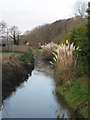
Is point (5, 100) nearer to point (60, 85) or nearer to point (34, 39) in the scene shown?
point (60, 85)

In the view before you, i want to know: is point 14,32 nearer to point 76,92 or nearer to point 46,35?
point 46,35

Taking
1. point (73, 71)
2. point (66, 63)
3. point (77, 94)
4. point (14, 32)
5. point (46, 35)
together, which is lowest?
point (77, 94)

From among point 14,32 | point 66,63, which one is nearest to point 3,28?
point 14,32

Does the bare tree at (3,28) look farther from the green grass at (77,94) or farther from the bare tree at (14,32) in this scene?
the green grass at (77,94)

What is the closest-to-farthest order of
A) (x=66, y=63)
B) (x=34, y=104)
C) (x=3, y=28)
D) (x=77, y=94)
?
(x=77, y=94) → (x=34, y=104) → (x=66, y=63) → (x=3, y=28)

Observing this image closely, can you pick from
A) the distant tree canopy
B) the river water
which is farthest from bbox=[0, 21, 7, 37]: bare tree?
the river water

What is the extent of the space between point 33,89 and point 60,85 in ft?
4.22

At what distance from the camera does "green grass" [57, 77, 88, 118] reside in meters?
7.47

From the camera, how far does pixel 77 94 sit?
8461 mm

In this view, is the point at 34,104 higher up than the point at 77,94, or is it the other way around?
the point at 77,94

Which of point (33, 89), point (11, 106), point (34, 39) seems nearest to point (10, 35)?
point (34, 39)

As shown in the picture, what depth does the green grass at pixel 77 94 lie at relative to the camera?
747 centimetres

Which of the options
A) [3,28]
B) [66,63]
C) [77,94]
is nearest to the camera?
[77,94]

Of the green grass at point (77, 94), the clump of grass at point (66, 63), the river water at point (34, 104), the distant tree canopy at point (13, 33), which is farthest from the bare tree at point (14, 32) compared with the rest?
the green grass at point (77, 94)
